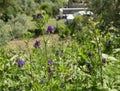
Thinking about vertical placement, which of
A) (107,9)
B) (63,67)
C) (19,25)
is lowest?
(19,25)

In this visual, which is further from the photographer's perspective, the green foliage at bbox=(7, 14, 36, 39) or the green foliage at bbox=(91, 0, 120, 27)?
the green foliage at bbox=(7, 14, 36, 39)

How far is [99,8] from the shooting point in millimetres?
10102

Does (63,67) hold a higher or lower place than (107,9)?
higher

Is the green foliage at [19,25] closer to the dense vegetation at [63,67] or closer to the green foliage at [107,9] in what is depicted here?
the green foliage at [107,9]

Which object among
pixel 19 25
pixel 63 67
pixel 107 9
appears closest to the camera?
pixel 63 67

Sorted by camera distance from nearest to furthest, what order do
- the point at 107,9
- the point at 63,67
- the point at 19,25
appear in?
the point at 63,67
the point at 107,9
the point at 19,25

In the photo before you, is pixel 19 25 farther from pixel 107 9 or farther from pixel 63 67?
pixel 63 67

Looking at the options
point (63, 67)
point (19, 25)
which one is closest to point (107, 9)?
point (63, 67)

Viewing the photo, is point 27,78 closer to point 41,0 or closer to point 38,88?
point 38,88

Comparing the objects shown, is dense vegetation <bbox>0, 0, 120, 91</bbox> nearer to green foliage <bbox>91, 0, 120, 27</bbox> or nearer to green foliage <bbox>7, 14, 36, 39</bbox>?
green foliage <bbox>91, 0, 120, 27</bbox>

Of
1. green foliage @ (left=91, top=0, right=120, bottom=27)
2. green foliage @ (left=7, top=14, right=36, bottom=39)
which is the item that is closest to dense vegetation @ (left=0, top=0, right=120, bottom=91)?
green foliage @ (left=91, top=0, right=120, bottom=27)

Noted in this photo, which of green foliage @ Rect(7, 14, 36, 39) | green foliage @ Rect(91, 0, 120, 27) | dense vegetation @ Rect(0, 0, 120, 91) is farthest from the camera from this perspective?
green foliage @ Rect(7, 14, 36, 39)

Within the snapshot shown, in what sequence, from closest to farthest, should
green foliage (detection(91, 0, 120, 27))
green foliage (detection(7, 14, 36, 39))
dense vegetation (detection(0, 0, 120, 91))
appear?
dense vegetation (detection(0, 0, 120, 91)), green foliage (detection(91, 0, 120, 27)), green foliage (detection(7, 14, 36, 39))

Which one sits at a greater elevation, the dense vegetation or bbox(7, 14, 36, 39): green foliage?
the dense vegetation
